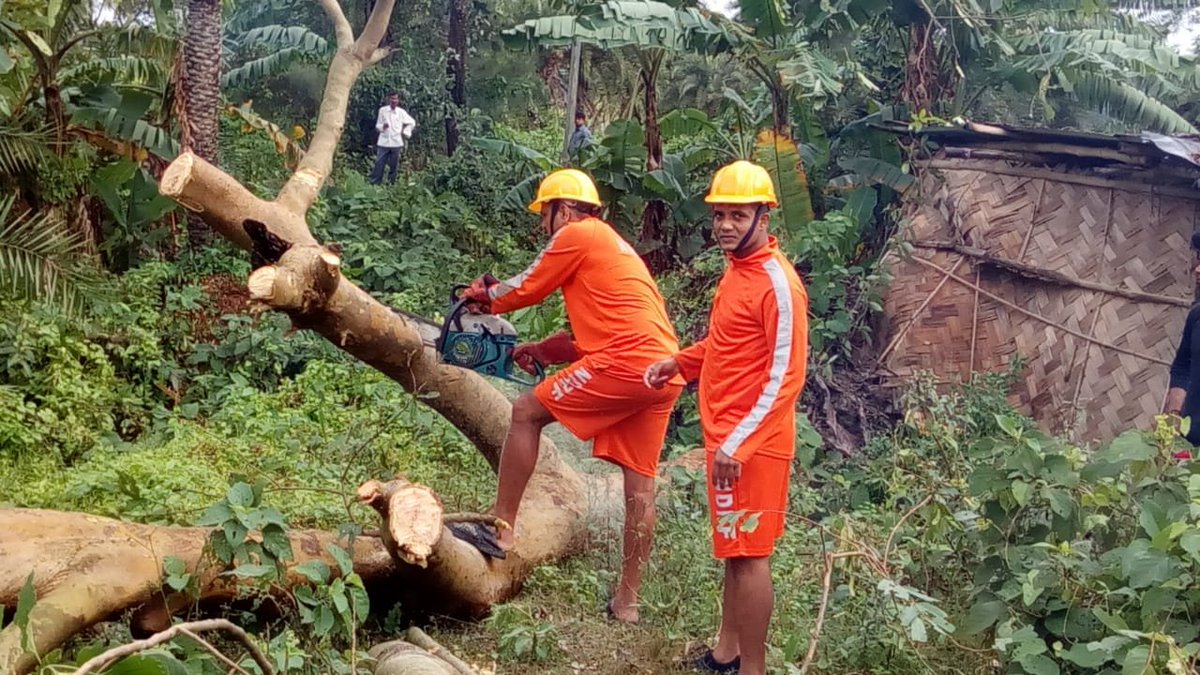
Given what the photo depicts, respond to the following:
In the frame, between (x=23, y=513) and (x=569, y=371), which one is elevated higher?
(x=569, y=371)

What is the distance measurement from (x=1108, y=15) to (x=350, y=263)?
7.89 metres

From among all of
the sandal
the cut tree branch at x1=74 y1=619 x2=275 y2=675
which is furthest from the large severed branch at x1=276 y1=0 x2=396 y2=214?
the cut tree branch at x1=74 y1=619 x2=275 y2=675

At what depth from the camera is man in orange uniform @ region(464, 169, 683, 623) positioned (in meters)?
4.45

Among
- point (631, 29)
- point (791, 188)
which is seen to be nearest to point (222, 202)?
point (631, 29)

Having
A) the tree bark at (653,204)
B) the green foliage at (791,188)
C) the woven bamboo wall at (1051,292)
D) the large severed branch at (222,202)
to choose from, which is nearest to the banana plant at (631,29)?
the green foliage at (791,188)

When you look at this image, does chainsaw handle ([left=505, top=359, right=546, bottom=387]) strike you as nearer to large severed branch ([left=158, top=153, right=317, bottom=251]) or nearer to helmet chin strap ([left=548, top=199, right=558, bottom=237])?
helmet chin strap ([left=548, top=199, right=558, bottom=237])

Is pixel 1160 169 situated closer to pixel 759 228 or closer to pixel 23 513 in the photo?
pixel 759 228

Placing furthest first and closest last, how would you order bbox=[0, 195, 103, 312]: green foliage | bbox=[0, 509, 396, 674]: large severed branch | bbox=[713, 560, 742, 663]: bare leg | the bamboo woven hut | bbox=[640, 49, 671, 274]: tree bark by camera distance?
bbox=[640, 49, 671, 274]: tree bark
the bamboo woven hut
bbox=[0, 195, 103, 312]: green foliage
bbox=[713, 560, 742, 663]: bare leg
bbox=[0, 509, 396, 674]: large severed branch

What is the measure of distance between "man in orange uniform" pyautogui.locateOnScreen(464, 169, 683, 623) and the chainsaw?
0.14 m

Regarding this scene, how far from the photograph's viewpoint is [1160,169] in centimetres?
714

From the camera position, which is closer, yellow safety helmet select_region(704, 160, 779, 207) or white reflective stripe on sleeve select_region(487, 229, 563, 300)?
yellow safety helmet select_region(704, 160, 779, 207)

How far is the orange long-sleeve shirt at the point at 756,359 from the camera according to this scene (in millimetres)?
3662

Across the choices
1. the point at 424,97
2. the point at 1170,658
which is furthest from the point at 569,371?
the point at 424,97

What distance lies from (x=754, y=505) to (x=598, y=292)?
1241 millimetres
